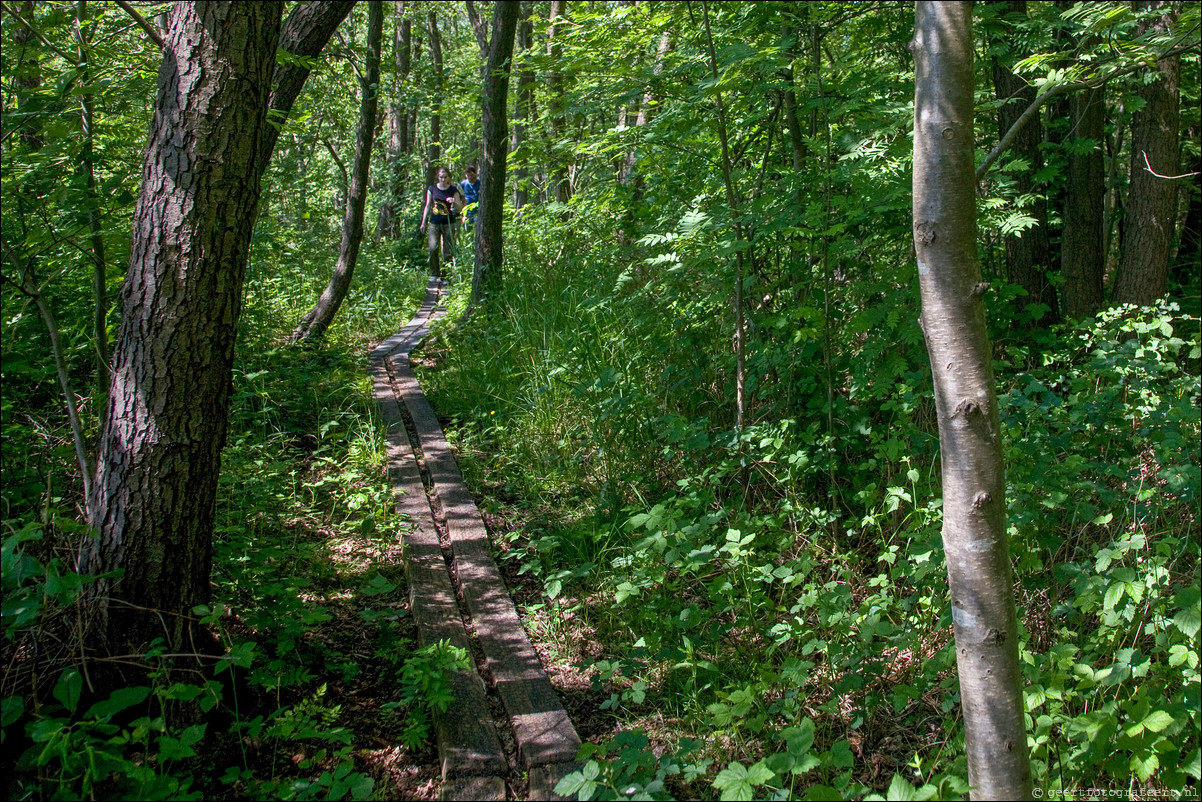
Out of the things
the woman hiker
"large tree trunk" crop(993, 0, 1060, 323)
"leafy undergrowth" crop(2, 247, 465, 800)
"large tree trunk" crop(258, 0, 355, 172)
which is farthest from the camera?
the woman hiker

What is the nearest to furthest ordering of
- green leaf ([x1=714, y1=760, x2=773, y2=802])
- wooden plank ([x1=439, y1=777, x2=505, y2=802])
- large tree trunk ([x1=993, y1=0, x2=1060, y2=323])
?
green leaf ([x1=714, y1=760, x2=773, y2=802])
wooden plank ([x1=439, y1=777, x2=505, y2=802])
large tree trunk ([x1=993, y1=0, x2=1060, y2=323])

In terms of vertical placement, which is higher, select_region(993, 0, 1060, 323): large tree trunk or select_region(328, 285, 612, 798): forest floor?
select_region(993, 0, 1060, 323): large tree trunk

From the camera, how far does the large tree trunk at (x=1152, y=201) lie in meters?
6.39

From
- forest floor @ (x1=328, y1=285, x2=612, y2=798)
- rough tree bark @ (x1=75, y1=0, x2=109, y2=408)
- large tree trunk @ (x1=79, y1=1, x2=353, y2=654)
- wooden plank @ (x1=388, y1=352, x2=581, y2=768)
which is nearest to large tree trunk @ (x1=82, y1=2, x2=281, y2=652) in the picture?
large tree trunk @ (x1=79, y1=1, x2=353, y2=654)

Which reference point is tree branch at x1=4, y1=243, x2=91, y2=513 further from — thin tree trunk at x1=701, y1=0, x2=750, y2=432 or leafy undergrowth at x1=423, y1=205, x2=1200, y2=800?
thin tree trunk at x1=701, y1=0, x2=750, y2=432

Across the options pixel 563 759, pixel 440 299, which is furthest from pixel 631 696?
pixel 440 299

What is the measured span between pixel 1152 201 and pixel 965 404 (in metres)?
6.07

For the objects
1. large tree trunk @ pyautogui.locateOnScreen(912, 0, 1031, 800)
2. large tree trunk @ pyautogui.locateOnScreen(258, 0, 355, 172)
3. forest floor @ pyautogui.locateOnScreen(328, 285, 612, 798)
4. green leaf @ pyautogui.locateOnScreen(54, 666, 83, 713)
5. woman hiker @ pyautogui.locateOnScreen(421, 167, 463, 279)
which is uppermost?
woman hiker @ pyautogui.locateOnScreen(421, 167, 463, 279)

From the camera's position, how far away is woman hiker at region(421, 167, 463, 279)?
13859 mm

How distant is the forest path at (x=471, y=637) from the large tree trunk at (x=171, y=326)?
113cm

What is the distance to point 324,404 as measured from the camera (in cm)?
691

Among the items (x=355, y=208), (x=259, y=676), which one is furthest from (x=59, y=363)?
(x=355, y=208)

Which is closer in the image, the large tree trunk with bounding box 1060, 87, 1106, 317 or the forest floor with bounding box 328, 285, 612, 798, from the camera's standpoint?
the forest floor with bounding box 328, 285, 612, 798

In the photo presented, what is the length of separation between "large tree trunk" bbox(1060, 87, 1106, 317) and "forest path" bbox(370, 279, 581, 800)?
17.0 feet
